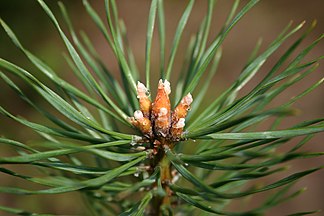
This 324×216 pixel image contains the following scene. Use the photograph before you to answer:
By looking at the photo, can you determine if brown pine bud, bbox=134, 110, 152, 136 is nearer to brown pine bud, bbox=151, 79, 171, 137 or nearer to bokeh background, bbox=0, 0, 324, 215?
brown pine bud, bbox=151, 79, 171, 137

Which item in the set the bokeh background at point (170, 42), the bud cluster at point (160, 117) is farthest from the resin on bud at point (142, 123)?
the bokeh background at point (170, 42)

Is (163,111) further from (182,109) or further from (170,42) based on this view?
(170,42)

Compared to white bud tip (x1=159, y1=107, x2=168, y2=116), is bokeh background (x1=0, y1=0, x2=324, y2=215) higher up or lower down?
higher up

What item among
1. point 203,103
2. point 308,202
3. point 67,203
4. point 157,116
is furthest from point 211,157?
point 308,202

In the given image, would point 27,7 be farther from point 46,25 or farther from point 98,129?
point 98,129

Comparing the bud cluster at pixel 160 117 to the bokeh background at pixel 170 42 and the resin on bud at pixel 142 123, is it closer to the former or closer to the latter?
the resin on bud at pixel 142 123

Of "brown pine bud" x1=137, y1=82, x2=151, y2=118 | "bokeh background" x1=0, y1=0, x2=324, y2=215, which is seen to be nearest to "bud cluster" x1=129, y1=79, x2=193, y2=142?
"brown pine bud" x1=137, y1=82, x2=151, y2=118

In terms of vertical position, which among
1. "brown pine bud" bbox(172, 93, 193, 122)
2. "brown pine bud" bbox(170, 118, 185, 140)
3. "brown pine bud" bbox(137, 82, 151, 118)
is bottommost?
"brown pine bud" bbox(170, 118, 185, 140)
